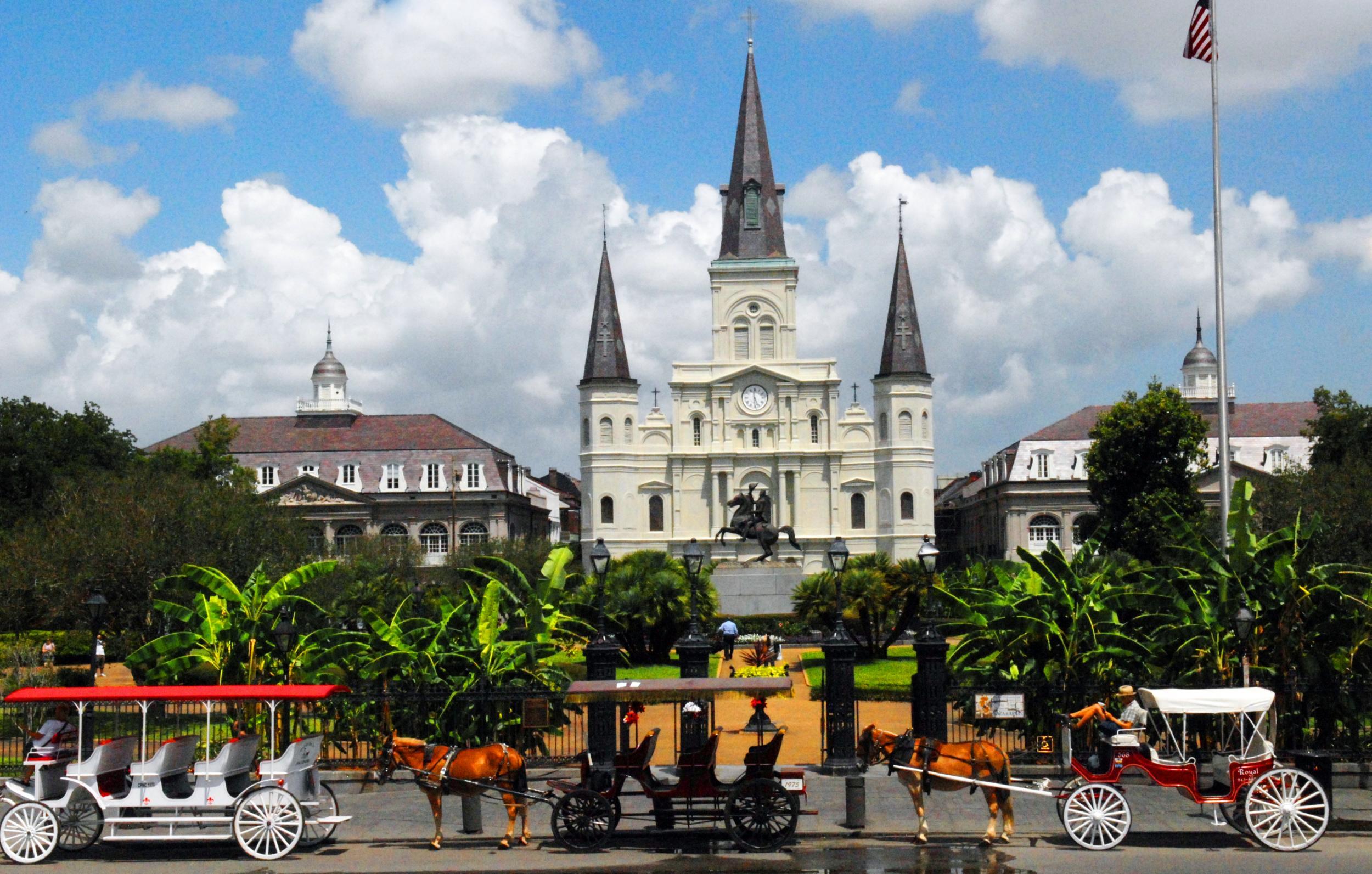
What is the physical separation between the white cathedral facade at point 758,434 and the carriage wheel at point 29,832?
7473cm

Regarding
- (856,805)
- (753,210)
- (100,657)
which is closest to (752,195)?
(753,210)

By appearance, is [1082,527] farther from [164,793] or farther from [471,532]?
[164,793]

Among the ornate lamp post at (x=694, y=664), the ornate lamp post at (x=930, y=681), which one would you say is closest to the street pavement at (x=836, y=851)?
the ornate lamp post at (x=694, y=664)

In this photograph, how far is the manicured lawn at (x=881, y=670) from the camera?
35.5 metres

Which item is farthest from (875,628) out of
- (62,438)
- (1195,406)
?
(1195,406)

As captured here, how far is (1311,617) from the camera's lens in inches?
840

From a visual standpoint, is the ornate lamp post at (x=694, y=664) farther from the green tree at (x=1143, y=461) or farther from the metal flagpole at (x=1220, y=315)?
the green tree at (x=1143, y=461)

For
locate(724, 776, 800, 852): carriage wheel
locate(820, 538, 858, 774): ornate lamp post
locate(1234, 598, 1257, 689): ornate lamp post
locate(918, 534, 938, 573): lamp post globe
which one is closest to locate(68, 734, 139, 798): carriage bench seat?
locate(724, 776, 800, 852): carriage wheel

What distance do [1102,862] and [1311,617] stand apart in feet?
26.6

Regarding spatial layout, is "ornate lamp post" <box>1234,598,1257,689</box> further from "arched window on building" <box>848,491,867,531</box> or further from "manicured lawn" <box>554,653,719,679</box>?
"arched window on building" <box>848,491,867,531</box>

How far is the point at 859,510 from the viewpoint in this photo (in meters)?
92.8

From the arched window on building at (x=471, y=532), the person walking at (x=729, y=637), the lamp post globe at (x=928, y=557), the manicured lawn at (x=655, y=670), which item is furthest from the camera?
the arched window on building at (x=471, y=532)

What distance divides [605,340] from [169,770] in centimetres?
7686

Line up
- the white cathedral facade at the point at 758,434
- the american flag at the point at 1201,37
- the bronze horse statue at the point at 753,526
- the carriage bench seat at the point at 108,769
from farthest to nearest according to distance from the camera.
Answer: the white cathedral facade at the point at 758,434 < the bronze horse statue at the point at 753,526 < the american flag at the point at 1201,37 < the carriage bench seat at the point at 108,769
